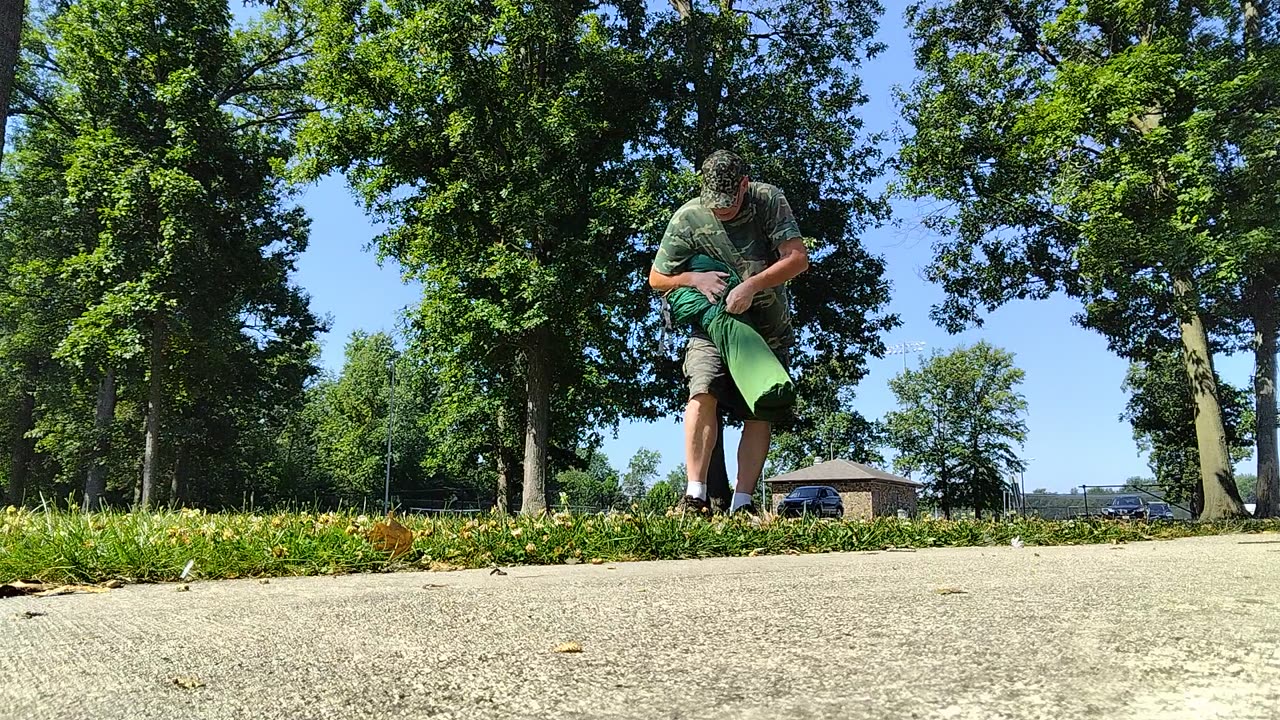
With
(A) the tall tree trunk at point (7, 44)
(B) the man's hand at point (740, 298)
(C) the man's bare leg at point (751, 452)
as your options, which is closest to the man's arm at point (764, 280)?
(B) the man's hand at point (740, 298)

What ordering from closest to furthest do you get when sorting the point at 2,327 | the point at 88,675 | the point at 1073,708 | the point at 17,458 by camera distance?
the point at 1073,708
the point at 88,675
the point at 2,327
the point at 17,458

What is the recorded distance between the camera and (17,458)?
30.9 metres

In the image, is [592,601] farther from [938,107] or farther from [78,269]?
[78,269]

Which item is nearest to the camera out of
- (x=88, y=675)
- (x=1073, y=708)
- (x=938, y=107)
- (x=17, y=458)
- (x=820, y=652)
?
(x=1073, y=708)

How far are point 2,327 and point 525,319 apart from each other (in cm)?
2370

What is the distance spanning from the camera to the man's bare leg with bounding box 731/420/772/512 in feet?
16.1

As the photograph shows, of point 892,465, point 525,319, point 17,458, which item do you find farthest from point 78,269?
point 892,465

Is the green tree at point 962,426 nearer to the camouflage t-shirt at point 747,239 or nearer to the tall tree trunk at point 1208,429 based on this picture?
the tall tree trunk at point 1208,429

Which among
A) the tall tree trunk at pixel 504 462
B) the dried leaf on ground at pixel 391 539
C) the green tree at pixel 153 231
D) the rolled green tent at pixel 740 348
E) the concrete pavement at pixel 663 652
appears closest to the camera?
the concrete pavement at pixel 663 652

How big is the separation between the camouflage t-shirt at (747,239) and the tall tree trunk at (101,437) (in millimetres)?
24517

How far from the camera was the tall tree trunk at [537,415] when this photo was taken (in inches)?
631

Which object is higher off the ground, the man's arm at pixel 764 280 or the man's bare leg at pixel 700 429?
the man's arm at pixel 764 280

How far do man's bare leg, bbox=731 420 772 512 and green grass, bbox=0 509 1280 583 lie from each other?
262 mm

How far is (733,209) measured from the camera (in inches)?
187
